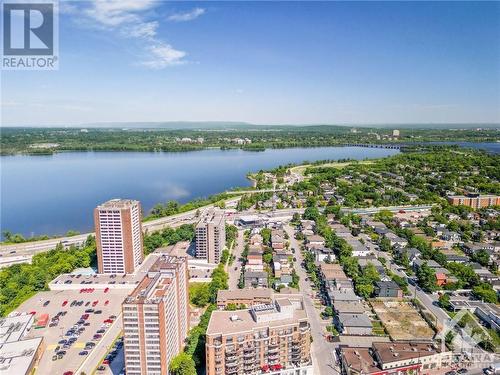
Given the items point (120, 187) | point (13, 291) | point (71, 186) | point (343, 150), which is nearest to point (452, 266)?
point (13, 291)

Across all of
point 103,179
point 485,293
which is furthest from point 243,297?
point 103,179

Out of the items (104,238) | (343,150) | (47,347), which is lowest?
(47,347)

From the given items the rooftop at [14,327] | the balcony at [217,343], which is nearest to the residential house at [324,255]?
the balcony at [217,343]

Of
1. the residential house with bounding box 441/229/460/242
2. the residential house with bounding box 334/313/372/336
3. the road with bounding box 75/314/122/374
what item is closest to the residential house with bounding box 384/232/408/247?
the residential house with bounding box 441/229/460/242

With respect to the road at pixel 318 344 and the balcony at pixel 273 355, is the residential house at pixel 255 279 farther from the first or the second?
the balcony at pixel 273 355

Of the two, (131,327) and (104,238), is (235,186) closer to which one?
(104,238)
